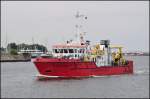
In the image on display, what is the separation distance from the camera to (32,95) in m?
42.8

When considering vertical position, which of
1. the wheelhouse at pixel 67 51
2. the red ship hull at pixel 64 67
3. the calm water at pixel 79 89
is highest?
the wheelhouse at pixel 67 51

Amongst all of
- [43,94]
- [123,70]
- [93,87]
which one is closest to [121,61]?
[123,70]

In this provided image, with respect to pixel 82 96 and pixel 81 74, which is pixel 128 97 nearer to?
pixel 82 96

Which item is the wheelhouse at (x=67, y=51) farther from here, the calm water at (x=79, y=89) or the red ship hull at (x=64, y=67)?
the calm water at (x=79, y=89)

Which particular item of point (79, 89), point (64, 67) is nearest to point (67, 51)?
point (64, 67)

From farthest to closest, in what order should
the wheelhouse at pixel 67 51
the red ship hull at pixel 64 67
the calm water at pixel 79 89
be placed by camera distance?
the wheelhouse at pixel 67 51 → the red ship hull at pixel 64 67 → the calm water at pixel 79 89

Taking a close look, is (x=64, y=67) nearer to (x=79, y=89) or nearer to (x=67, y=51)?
(x=67, y=51)

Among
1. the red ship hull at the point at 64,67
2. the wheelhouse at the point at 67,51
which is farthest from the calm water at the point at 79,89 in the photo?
the wheelhouse at the point at 67,51

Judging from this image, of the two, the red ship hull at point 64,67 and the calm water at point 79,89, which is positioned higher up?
the red ship hull at point 64,67

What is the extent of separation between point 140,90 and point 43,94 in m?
9.80

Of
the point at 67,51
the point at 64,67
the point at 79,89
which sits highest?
the point at 67,51

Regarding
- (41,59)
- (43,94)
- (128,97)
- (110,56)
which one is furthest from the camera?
(110,56)

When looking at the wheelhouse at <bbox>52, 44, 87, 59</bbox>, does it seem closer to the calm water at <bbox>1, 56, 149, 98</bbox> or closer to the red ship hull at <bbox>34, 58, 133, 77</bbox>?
the red ship hull at <bbox>34, 58, 133, 77</bbox>

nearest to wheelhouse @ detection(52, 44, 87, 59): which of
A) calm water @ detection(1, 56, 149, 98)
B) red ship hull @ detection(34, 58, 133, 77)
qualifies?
red ship hull @ detection(34, 58, 133, 77)
